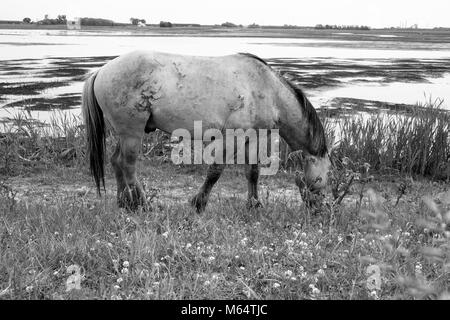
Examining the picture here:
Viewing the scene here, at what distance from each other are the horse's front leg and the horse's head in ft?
5.64

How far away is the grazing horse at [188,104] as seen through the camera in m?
4.64

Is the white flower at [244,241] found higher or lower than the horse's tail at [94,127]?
lower

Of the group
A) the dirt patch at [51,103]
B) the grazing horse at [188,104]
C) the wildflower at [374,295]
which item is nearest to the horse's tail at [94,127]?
the grazing horse at [188,104]

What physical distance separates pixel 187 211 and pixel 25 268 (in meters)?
1.76

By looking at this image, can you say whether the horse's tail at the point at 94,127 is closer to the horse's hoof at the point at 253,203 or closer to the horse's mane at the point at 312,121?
the horse's hoof at the point at 253,203

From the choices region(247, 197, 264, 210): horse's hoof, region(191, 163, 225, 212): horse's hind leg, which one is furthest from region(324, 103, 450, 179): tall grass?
region(191, 163, 225, 212): horse's hind leg

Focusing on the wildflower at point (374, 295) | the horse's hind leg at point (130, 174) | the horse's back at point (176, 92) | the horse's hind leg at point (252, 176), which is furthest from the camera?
the horse's hind leg at point (252, 176)

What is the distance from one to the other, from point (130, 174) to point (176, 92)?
0.98 m

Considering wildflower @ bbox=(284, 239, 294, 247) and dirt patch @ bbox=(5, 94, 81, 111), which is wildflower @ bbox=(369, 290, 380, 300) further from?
A: dirt patch @ bbox=(5, 94, 81, 111)

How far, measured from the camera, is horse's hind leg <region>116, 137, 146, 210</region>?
4.83m

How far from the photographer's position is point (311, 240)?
3775 millimetres

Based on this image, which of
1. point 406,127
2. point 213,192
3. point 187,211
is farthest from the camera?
point 406,127
